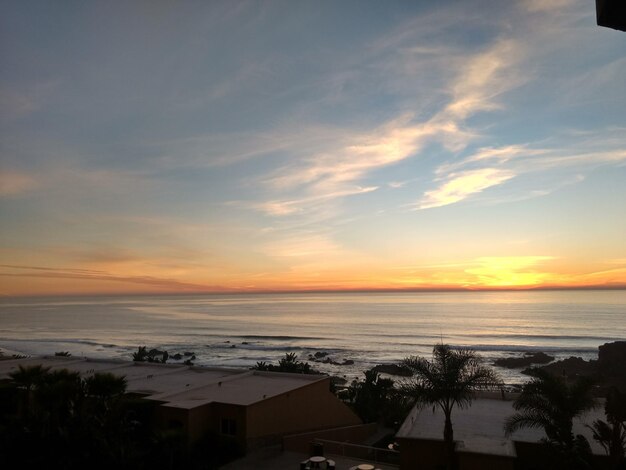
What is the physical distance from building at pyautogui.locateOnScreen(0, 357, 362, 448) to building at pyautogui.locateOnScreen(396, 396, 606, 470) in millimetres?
4897

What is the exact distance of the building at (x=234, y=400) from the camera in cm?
1597

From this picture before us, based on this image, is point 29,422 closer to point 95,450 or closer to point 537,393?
point 95,450

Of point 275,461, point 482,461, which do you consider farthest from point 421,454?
point 275,461

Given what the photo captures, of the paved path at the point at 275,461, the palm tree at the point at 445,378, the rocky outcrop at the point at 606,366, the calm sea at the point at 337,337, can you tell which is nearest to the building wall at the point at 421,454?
the palm tree at the point at 445,378

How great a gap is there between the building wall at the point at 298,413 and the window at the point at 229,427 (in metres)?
0.52

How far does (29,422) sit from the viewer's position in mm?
13688

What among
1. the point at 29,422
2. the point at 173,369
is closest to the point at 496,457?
the point at 29,422

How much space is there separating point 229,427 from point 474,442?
8144 millimetres

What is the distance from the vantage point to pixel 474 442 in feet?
44.1

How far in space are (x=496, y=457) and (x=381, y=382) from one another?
16.1 metres

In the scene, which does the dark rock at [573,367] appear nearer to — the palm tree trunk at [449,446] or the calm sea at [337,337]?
the calm sea at [337,337]

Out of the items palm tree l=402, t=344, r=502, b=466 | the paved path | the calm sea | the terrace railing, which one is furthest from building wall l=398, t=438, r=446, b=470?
the calm sea

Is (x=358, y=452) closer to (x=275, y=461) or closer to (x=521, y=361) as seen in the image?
(x=275, y=461)

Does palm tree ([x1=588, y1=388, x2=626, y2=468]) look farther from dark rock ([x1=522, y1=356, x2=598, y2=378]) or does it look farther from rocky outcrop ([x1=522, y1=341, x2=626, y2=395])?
dark rock ([x1=522, y1=356, x2=598, y2=378])
